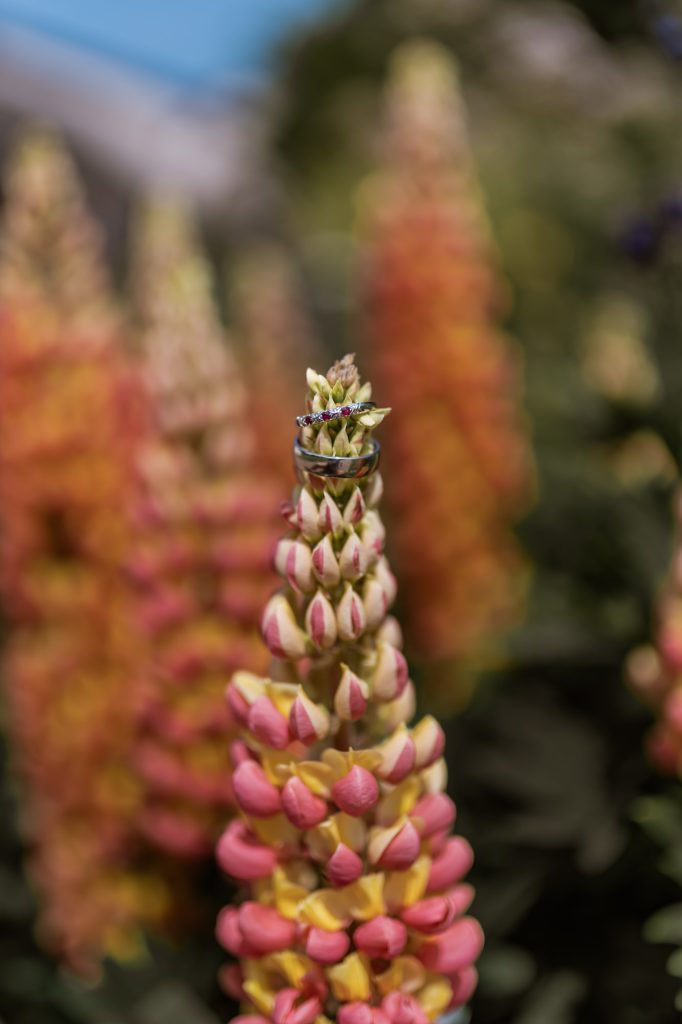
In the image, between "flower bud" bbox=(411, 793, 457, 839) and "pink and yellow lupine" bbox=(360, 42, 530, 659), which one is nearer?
"flower bud" bbox=(411, 793, 457, 839)

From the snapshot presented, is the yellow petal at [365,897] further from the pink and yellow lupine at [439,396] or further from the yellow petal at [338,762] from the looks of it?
the pink and yellow lupine at [439,396]

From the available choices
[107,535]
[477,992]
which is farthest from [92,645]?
[477,992]

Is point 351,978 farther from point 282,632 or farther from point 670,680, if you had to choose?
point 670,680

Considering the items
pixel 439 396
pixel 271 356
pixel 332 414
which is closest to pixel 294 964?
pixel 332 414

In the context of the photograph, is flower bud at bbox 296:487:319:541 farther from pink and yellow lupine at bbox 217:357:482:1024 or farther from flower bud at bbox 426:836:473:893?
flower bud at bbox 426:836:473:893

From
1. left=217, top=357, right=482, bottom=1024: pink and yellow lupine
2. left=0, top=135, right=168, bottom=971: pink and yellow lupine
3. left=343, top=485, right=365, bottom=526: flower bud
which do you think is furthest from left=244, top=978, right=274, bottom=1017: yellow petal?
left=0, top=135, right=168, bottom=971: pink and yellow lupine

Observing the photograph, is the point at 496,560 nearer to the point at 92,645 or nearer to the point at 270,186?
the point at 92,645

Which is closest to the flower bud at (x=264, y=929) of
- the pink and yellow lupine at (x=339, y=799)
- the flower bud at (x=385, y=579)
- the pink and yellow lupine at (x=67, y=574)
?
the pink and yellow lupine at (x=339, y=799)
